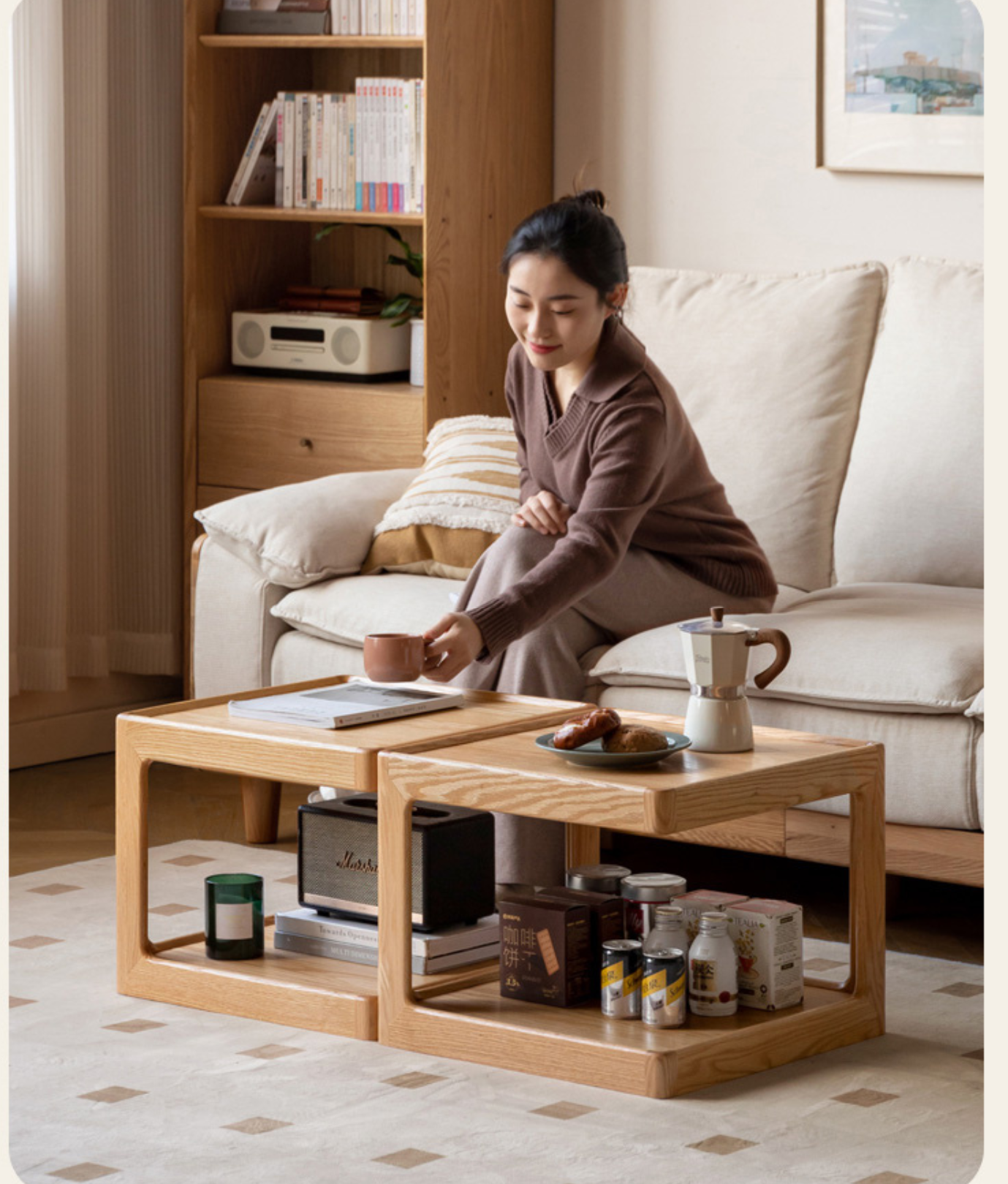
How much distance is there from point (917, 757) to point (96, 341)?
6.78 ft

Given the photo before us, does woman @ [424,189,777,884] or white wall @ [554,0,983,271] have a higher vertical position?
white wall @ [554,0,983,271]

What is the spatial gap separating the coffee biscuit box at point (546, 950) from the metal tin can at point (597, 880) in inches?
3.6

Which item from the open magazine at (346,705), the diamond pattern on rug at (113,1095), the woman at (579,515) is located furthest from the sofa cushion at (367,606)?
the diamond pattern on rug at (113,1095)

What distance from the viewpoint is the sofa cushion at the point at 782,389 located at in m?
3.41

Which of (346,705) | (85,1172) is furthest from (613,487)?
(85,1172)

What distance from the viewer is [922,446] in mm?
3285

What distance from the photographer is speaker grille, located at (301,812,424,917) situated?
8.20ft

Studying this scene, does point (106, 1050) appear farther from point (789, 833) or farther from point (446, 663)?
point (789, 833)

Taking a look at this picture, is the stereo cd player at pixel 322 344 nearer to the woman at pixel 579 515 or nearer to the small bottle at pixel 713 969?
the woman at pixel 579 515

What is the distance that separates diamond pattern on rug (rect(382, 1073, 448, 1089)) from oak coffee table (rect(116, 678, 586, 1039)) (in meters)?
0.15

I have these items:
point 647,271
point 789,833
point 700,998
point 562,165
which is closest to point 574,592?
point 789,833

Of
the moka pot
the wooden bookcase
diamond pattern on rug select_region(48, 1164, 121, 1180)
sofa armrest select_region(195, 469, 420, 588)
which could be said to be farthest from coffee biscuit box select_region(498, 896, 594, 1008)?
the wooden bookcase

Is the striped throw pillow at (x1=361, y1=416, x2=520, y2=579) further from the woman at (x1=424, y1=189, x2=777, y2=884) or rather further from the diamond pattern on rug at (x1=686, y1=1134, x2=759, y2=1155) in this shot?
the diamond pattern on rug at (x1=686, y1=1134, x2=759, y2=1155)

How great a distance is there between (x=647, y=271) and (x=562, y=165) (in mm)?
487
